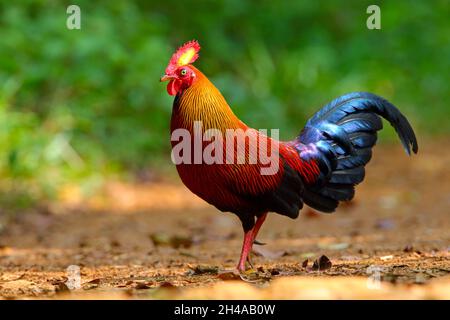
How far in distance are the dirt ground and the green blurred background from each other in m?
0.74

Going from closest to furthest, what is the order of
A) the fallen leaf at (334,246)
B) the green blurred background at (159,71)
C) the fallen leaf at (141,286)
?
the fallen leaf at (141,286), the fallen leaf at (334,246), the green blurred background at (159,71)

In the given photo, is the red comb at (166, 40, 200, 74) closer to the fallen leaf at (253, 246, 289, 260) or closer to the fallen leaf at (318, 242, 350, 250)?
the fallen leaf at (253, 246, 289, 260)

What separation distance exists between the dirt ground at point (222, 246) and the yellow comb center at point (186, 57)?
4.36 ft

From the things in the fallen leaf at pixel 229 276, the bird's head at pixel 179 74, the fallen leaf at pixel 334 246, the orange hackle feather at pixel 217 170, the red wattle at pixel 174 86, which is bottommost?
the fallen leaf at pixel 229 276

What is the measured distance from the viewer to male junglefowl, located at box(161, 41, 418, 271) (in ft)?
17.1

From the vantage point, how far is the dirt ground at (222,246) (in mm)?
4594

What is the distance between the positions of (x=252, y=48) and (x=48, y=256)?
8.78 metres

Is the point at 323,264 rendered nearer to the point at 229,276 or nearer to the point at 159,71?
the point at 229,276

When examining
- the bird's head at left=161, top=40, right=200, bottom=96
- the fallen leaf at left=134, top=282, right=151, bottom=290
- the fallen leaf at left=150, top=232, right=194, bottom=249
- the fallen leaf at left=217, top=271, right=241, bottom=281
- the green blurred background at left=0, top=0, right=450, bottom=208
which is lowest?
the fallen leaf at left=134, top=282, right=151, bottom=290

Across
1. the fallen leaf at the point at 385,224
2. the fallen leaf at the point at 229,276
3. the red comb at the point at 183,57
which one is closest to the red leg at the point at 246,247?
the fallen leaf at the point at 229,276

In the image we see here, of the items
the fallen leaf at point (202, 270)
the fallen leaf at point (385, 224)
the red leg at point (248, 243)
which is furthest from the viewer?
the fallen leaf at point (385, 224)

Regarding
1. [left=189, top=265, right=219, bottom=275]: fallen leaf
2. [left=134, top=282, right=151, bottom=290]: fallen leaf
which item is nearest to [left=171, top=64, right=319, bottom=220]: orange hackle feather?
[left=189, top=265, right=219, bottom=275]: fallen leaf

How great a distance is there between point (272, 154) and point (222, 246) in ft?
6.96

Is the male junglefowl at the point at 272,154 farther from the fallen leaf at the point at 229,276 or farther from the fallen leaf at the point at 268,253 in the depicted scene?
the fallen leaf at the point at 268,253
